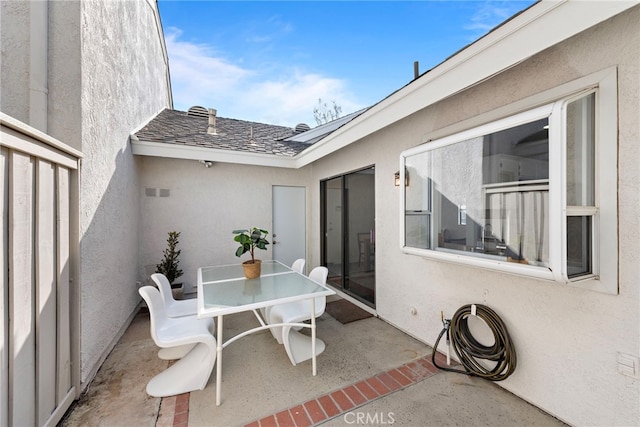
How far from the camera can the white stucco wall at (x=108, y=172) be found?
2625 millimetres

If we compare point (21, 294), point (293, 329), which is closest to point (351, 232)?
point (293, 329)

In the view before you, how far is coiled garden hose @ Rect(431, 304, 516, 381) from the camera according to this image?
2.35m

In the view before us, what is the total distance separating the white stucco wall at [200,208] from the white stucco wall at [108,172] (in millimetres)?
318

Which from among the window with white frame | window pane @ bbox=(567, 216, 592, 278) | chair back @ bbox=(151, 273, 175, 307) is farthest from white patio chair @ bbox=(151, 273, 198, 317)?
window pane @ bbox=(567, 216, 592, 278)

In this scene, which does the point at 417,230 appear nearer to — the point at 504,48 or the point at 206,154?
the point at 504,48

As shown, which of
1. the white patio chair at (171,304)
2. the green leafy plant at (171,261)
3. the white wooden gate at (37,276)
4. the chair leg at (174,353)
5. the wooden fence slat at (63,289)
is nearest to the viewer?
the white wooden gate at (37,276)

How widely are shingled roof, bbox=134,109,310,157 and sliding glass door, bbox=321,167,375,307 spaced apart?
160 centimetres

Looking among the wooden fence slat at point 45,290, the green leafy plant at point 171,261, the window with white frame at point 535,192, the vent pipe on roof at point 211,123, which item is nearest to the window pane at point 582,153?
the window with white frame at point 535,192

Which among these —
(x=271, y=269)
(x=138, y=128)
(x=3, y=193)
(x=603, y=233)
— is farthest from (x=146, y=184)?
(x=603, y=233)

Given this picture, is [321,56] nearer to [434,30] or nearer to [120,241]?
[434,30]

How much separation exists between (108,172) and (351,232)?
4112 mm

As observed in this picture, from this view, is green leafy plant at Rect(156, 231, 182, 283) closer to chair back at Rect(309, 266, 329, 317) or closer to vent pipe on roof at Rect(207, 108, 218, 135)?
vent pipe on roof at Rect(207, 108, 218, 135)

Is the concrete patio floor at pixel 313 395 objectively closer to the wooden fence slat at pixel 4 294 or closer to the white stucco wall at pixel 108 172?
the white stucco wall at pixel 108 172

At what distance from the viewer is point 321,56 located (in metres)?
6.00
